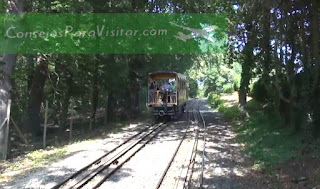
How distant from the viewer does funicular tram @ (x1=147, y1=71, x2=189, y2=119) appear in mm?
22656

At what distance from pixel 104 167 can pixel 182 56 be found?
22.1 metres

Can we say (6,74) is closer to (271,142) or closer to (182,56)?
(271,142)

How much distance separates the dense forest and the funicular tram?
6.53 ft

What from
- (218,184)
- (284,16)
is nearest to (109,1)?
(284,16)

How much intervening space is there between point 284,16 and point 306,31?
0.95 meters

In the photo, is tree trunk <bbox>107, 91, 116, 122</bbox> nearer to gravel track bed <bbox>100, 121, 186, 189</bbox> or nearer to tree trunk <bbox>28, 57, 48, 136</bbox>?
tree trunk <bbox>28, 57, 48, 136</bbox>

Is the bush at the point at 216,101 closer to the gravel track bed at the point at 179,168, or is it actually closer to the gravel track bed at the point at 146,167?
the gravel track bed at the point at 146,167

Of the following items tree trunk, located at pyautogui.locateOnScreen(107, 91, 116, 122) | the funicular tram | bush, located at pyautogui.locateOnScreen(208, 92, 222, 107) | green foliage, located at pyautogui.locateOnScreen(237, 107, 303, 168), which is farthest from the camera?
bush, located at pyautogui.locateOnScreen(208, 92, 222, 107)

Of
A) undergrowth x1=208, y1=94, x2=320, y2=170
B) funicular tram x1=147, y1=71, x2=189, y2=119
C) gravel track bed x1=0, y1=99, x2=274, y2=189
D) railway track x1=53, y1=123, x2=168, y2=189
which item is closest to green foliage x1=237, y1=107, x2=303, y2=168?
undergrowth x1=208, y1=94, x2=320, y2=170

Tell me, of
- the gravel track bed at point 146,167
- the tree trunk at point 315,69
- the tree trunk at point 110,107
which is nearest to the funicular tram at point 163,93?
the tree trunk at point 110,107

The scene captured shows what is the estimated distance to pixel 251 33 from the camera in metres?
16.1

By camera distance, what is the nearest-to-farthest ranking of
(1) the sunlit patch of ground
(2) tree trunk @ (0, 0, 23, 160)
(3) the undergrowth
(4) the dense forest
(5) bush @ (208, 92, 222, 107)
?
1. (1) the sunlit patch of ground
2. (3) the undergrowth
3. (4) the dense forest
4. (2) tree trunk @ (0, 0, 23, 160)
5. (5) bush @ (208, 92, 222, 107)

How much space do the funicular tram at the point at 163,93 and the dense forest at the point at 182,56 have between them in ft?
6.53

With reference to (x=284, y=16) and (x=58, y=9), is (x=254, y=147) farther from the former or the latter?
(x=58, y=9)
